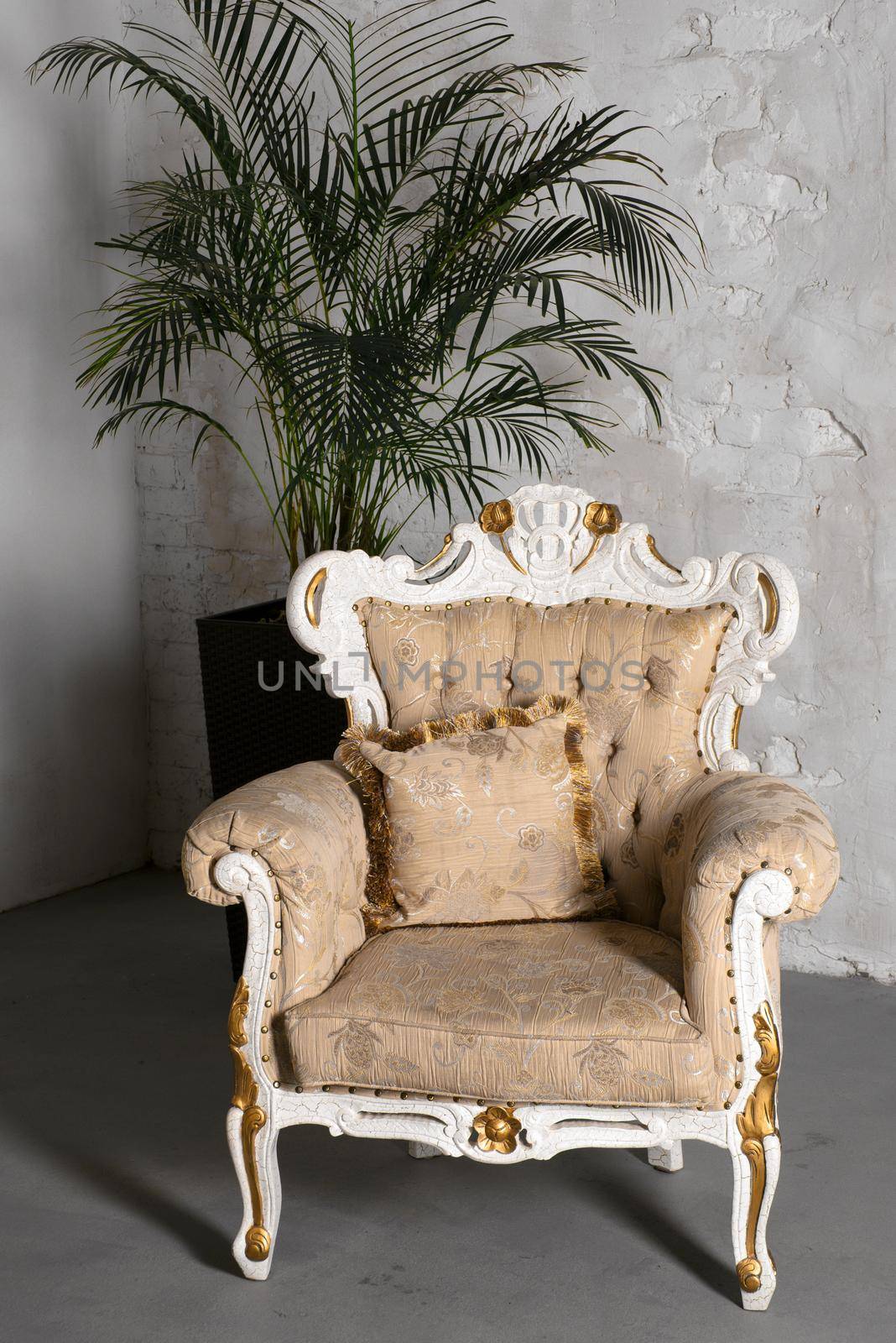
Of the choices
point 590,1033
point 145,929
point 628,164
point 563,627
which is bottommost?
point 145,929

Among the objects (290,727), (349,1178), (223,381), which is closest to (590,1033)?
(349,1178)

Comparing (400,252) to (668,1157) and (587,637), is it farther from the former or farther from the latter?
(668,1157)

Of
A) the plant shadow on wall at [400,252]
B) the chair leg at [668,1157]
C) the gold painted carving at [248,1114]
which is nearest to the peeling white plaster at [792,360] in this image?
the plant shadow on wall at [400,252]

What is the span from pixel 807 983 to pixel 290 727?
1.29m

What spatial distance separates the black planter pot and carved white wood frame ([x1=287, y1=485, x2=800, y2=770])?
0.49 metres

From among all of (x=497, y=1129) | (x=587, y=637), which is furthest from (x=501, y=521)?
(x=497, y=1129)

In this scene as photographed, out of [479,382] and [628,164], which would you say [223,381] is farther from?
[628,164]

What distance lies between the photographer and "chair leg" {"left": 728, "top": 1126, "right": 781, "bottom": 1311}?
161 centimetres

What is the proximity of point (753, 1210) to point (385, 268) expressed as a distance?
204 cm

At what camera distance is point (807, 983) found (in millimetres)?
2793

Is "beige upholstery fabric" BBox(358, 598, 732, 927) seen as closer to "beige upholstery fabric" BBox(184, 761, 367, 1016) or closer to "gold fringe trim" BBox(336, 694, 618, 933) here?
"gold fringe trim" BBox(336, 694, 618, 933)

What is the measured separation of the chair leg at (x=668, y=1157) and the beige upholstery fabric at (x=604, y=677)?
38 cm

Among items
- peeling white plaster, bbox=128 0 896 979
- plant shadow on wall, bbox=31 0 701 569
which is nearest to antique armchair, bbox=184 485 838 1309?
plant shadow on wall, bbox=31 0 701 569

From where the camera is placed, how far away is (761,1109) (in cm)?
160
